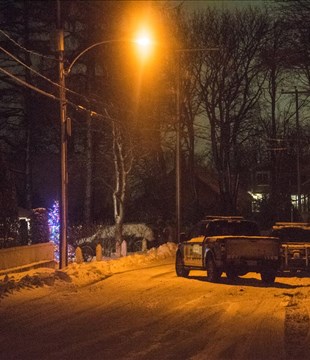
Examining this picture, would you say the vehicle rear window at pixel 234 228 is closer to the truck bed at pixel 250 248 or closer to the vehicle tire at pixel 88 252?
the truck bed at pixel 250 248

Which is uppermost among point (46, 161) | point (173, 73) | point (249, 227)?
point (173, 73)

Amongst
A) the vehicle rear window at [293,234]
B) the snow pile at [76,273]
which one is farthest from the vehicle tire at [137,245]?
the vehicle rear window at [293,234]

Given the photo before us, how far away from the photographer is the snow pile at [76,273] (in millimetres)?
18312

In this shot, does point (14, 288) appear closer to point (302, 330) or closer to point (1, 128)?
point (302, 330)

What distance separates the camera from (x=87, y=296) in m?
17.2

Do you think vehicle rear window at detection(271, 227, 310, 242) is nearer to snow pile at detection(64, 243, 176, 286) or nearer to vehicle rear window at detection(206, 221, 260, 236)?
vehicle rear window at detection(206, 221, 260, 236)

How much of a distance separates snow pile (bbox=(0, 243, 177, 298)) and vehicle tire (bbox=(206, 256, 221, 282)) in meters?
3.36

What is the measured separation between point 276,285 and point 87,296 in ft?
19.4

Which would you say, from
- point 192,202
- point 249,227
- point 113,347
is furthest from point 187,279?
point 192,202

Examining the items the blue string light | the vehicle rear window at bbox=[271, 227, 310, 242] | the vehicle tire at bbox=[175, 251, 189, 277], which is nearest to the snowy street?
the vehicle tire at bbox=[175, 251, 189, 277]

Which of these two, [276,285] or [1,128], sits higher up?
[1,128]

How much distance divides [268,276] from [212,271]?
1.71 metres

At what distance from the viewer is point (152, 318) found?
44.1 feet

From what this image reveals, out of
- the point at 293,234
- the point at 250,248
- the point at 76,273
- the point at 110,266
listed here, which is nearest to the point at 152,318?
the point at 250,248
